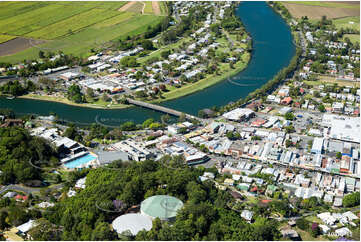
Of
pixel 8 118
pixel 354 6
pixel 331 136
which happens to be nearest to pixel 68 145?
pixel 8 118

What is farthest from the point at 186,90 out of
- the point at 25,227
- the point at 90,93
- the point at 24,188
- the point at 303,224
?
the point at 25,227

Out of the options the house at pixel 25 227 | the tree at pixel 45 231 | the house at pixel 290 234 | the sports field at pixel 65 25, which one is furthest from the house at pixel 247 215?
the sports field at pixel 65 25

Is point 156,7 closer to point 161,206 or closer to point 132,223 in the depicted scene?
point 161,206

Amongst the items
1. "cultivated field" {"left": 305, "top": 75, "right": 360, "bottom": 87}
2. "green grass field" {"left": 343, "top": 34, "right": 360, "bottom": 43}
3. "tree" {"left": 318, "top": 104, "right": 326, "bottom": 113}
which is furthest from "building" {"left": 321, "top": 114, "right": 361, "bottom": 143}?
"green grass field" {"left": 343, "top": 34, "right": 360, "bottom": 43}

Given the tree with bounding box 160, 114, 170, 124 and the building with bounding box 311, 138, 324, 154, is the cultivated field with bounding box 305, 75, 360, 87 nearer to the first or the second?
the building with bounding box 311, 138, 324, 154

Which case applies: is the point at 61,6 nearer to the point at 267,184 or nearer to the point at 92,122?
the point at 92,122

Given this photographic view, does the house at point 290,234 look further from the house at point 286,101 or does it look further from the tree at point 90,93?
the tree at point 90,93
